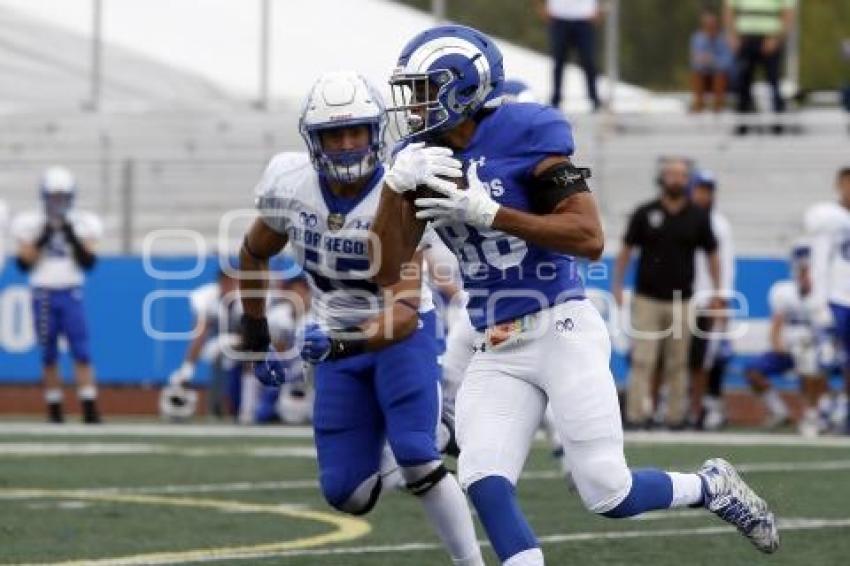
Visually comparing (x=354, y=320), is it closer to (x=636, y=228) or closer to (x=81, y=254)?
(x=636, y=228)

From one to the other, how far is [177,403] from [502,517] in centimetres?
953

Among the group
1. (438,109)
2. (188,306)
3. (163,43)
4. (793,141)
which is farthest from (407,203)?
(163,43)

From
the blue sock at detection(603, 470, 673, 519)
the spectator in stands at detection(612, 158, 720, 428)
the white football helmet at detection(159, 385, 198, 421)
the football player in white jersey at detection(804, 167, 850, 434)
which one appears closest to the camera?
the blue sock at detection(603, 470, 673, 519)

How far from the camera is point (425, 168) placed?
573 centimetres

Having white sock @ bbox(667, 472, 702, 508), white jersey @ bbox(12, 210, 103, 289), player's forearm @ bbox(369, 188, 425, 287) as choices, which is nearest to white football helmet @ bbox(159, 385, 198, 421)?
white jersey @ bbox(12, 210, 103, 289)

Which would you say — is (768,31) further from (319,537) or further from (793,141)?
(319,537)

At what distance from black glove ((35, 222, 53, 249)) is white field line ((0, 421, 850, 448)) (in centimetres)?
116

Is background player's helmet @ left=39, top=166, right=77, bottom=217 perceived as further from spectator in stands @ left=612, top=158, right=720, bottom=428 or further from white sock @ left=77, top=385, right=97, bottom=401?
spectator in stands @ left=612, top=158, right=720, bottom=428

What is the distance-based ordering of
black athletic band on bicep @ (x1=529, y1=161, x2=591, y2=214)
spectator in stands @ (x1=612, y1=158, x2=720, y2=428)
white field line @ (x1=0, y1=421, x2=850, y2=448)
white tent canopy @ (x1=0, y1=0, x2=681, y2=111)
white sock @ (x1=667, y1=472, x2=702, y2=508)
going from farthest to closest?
white tent canopy @ (x1=0, y1=0, x2=681, y2=111), spectator in stands @ (x1=612, y1=158, x2=720, y2=428), white field line @ (x1=0, y1=421, x2=850, y2=448), white sock @ (x1=667, y1=472, x2=702, y2=508), black athletic band on bicep @ (x1=529, y1=161, x2=591, y2=214)

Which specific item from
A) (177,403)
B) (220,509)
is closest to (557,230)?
(220,509)

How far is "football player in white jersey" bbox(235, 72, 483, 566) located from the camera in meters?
6.73

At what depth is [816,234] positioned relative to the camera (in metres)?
13.0

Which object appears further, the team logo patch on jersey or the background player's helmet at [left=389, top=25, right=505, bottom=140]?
the team logo patch on jersey

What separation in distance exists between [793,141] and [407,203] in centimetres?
1179
